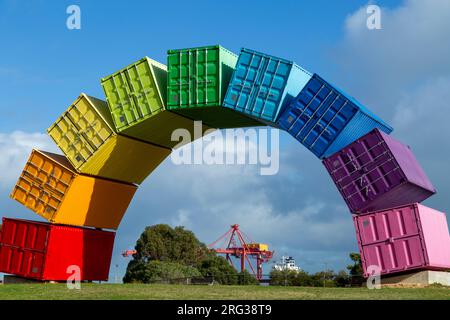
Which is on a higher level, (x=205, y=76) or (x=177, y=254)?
(x=205, y=76)

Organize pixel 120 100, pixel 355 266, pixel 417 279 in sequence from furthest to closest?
pixel 355 266 → pixel 120 100 → pixel 417 279

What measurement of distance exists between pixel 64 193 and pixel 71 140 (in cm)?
276

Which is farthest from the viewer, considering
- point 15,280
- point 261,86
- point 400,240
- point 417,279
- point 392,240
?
point 15,280

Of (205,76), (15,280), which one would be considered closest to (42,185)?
(15,280)

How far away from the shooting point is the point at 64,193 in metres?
31.3

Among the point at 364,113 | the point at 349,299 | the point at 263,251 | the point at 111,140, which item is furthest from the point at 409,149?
the point at 263,251

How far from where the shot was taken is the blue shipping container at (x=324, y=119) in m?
26.6

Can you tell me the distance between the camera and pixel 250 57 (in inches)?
1099

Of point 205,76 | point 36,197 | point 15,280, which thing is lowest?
point 15,280

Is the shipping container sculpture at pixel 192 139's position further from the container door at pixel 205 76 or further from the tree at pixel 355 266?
the tree at pixel 355 266

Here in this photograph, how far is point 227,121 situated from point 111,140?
19.7 ft

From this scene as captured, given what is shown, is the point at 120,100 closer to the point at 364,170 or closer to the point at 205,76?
the point at 205,76

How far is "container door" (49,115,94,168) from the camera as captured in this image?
102ft

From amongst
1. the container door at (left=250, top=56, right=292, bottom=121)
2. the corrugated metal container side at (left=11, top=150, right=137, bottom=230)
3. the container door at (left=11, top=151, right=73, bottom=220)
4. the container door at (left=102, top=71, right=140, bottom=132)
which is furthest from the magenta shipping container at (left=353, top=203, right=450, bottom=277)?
the container door at (left=11, top=151, right=73, bottom=220)
